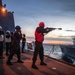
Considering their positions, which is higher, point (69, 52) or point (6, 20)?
point (6, 20)

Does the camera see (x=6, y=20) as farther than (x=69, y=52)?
No

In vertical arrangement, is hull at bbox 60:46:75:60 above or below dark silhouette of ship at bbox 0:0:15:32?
below

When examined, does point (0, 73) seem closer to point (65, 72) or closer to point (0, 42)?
point (65, 72)

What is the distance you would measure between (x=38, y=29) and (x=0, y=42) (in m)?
3.85

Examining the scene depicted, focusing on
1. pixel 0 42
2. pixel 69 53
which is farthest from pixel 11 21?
pixel 69 53

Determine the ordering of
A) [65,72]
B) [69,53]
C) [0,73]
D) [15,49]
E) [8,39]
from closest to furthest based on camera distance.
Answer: [0,73] < [65,72] < [15,49] < [8,39] < [69,53]

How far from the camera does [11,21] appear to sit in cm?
2855

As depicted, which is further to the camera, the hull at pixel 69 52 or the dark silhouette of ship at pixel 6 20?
the hull at pixel 69 52

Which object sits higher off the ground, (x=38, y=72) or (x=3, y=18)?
(x=3, y=18)

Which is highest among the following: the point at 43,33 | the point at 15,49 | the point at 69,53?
the point at 43,33

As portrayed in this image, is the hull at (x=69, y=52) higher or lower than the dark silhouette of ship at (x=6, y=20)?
lower

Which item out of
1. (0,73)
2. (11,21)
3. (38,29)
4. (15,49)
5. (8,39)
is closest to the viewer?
(0,73)

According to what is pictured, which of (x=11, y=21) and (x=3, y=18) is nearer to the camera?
(x=3, y=18)

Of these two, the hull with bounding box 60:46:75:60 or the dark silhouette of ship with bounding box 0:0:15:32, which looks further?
the hull with bounding box 60:46:75:60
